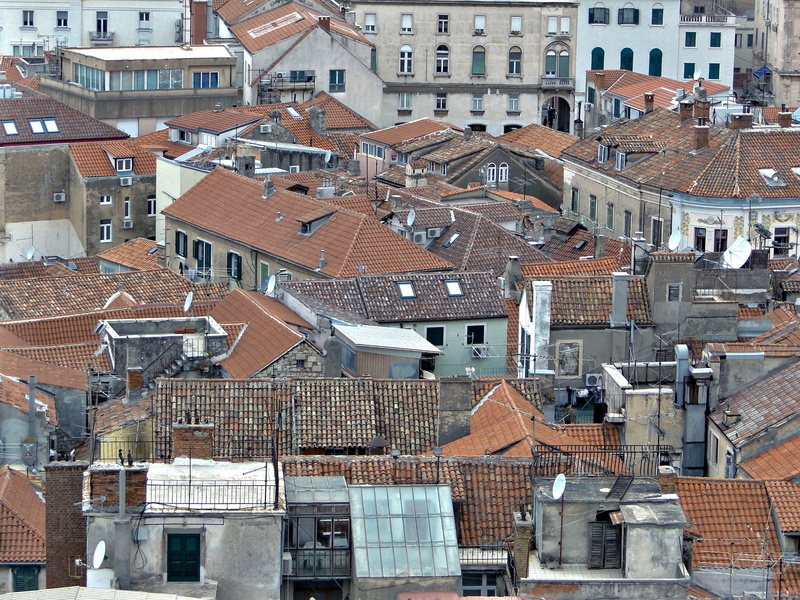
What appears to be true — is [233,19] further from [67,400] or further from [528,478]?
[528,478]

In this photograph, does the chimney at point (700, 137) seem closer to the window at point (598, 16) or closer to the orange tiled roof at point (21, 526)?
the orange tiled roof at point (21, 526)

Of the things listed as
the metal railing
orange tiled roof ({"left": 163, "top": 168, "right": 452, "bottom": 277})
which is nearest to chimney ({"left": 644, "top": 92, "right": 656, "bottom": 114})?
orange tiled roof ({"left": 163, "top": 168, "right": 452, "bottom": 277})

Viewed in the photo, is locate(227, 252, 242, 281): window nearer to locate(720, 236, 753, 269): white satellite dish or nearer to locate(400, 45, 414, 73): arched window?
locate(720, 236, 753, 269): white satellite dish

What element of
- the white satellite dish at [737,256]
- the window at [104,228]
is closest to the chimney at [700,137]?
the white satellite dish at [737,256]

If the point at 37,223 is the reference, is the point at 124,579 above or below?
above

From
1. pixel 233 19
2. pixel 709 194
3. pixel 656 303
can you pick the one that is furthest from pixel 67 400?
pixel 233 19

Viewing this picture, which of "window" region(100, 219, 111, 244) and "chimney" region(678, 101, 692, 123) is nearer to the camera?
"chimney" region(678, 101, 692, 123)
